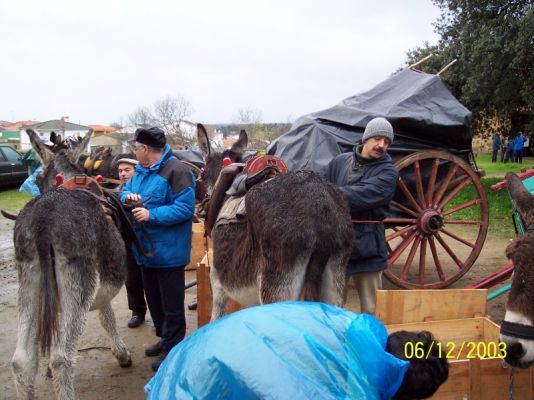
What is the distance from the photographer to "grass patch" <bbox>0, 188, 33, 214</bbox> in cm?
1325

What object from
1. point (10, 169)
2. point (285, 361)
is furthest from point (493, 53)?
point (10, 169)

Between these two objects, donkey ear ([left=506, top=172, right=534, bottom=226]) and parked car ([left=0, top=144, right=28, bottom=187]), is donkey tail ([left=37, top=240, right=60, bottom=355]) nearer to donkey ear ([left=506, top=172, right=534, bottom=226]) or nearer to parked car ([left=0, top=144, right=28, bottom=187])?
donkey ear ([left=506, top=172, right=534, bottom=226])

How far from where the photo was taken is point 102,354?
14.4 ft

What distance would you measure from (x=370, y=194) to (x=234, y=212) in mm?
1101

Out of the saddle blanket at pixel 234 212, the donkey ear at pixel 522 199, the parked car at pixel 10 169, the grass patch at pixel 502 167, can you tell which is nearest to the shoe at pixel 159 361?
the saddle blanket at pixel 234 212

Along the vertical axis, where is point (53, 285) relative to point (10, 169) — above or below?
above

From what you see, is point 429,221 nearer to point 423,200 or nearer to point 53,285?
point 423,200

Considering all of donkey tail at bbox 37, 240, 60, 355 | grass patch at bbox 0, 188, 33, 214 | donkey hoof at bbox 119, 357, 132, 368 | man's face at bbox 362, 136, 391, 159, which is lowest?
grass patch at bbox 0, 188, 33, 214

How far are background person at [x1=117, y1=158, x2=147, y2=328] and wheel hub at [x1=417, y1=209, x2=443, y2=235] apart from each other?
3167 mm

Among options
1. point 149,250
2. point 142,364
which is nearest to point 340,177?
point 149,250

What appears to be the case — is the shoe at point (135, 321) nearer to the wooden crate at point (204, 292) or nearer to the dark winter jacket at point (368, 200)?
the wooden crate at point (204, 292)

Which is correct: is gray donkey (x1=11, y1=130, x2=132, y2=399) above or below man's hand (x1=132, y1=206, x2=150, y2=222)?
below

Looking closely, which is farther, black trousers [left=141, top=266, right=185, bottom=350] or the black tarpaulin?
the black tarpaulin

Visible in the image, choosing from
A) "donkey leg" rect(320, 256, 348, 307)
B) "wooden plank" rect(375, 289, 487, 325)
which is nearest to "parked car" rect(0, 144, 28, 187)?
"wooden plank" rect(375, 289, 487, 325)
